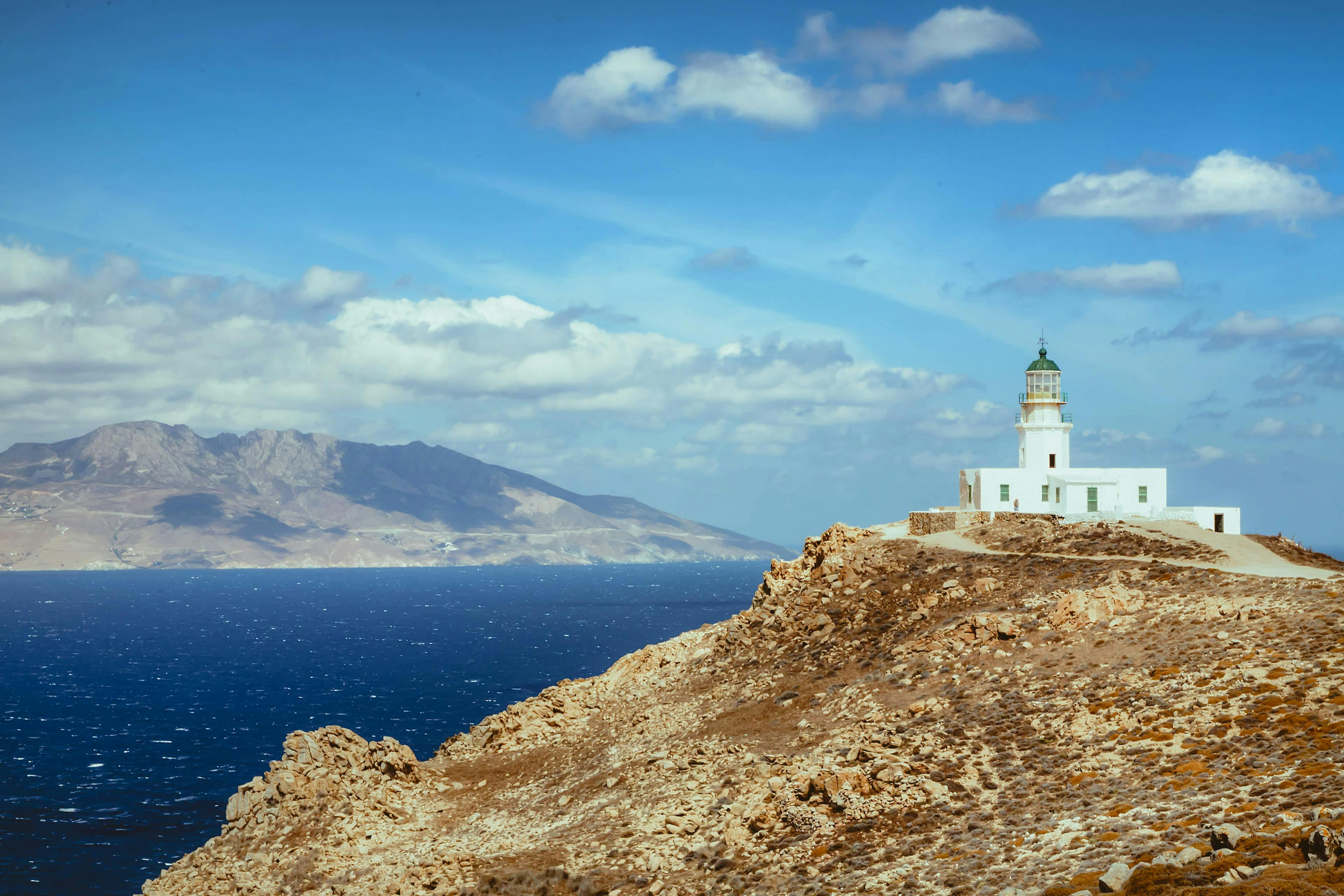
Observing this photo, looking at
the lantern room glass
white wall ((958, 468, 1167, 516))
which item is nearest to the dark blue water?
white wall ((958, 468, 1167, 516))

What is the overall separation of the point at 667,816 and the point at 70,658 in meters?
129

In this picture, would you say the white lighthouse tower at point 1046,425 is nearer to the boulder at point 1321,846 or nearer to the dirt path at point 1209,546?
the dirt path at point 1209,546

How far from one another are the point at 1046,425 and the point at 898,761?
4016cm

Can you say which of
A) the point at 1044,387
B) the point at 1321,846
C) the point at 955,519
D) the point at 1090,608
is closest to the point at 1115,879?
the point at 1321,846

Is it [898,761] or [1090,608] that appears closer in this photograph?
[898,761]

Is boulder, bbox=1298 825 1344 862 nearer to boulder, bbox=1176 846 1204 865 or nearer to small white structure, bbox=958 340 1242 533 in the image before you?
boulder, bbox=1176 846 1204 865

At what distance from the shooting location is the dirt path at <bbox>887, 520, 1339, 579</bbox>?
148ft

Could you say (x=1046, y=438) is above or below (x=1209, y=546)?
above

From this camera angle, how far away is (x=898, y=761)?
1281 inches

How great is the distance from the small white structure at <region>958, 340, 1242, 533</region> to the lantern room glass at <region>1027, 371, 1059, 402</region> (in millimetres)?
32

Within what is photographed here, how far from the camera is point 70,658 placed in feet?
445

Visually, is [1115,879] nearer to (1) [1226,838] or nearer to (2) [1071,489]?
(1) [1226,838]

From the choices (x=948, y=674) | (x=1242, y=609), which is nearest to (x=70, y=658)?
(x=948, y=674)

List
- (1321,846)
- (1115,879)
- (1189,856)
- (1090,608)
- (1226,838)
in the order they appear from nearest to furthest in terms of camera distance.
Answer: (1321,846) → (1115,879) → (1189,856) → (1226,838) → (1090,608)
